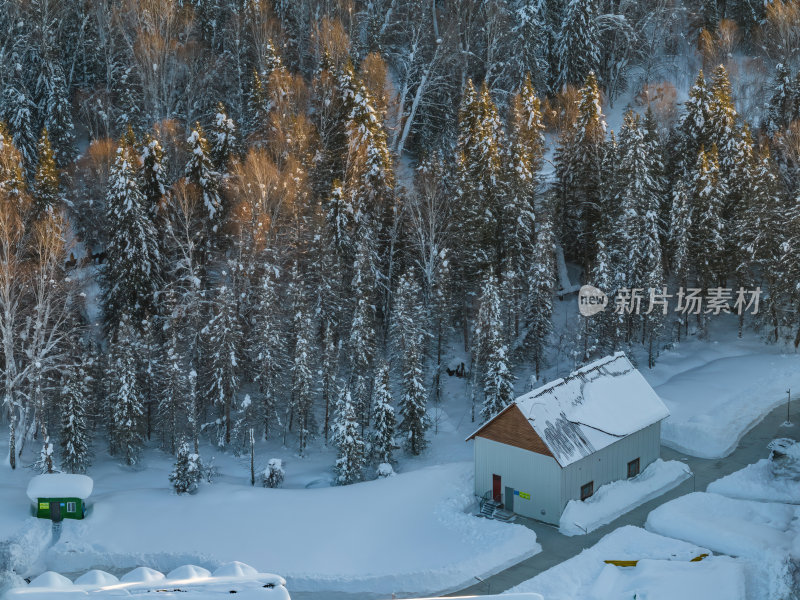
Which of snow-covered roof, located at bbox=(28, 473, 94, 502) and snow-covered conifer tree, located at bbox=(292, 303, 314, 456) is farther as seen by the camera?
snow-covered conifer tree, located at bbox=(292, 303, 314, 456)

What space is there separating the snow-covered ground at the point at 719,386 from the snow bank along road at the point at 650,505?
55cm

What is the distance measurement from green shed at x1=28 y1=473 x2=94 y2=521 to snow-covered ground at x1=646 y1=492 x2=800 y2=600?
2299 centimetres

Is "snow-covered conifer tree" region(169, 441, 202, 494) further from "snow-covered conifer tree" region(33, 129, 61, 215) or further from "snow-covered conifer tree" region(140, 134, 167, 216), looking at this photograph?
"snow-covered conifer tree" region(33, 129, 61, 215)

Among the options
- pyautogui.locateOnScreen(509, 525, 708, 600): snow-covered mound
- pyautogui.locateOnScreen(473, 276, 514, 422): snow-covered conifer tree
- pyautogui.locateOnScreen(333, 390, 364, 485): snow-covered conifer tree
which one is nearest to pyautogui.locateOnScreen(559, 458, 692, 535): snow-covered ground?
pyautogui.locateOnScreen(509, 525, 708, 600): snow-covered mound

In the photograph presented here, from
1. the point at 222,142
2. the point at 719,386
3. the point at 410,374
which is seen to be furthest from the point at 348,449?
the point at 222,142

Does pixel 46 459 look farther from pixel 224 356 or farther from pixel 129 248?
pixel 129 248

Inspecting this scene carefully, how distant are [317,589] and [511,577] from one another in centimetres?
693

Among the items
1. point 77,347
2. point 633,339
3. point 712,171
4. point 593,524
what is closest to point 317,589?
point 593,524

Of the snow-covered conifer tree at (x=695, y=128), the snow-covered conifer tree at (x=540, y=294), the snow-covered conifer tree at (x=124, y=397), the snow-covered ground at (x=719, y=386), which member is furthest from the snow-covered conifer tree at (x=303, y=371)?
the snow-covered conifer tree at (x=695, y=128)

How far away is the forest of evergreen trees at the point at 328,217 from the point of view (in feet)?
150

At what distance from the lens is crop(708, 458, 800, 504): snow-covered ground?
3747 centimetres

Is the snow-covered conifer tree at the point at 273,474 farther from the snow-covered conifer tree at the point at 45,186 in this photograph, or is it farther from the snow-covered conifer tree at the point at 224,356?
the snow-covered conifer tree at the point at 45,186

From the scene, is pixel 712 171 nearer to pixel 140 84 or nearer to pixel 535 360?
pixel 535 360

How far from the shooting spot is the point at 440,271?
169 feet
